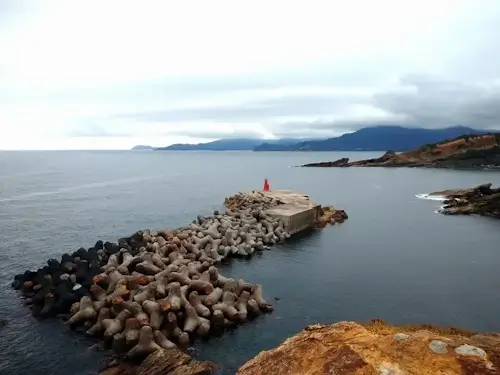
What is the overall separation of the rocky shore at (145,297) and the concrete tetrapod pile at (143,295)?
33 mm

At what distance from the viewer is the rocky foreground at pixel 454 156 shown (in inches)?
5763

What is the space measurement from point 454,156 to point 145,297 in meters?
153

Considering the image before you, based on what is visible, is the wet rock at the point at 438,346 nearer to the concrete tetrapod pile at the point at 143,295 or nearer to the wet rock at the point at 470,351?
the wet rock at the point at 470,351

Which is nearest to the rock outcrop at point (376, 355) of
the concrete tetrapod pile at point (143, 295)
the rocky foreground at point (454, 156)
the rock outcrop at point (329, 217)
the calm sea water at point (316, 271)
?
the calm sea water at point (316, 271)

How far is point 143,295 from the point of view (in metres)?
18.1

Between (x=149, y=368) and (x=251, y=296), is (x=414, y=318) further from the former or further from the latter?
(x=149, y=368)

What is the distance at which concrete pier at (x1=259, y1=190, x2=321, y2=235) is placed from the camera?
3856 centimetres

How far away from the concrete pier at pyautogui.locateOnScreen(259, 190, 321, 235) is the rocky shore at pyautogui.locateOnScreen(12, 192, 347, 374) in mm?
11624

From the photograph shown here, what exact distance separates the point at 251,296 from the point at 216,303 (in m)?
1.88

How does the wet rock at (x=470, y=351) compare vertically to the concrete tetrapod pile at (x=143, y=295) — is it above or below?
above

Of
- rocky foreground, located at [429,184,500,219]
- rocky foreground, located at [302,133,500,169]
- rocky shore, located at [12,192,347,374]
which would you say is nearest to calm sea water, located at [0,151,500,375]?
rocky shore, located at [12,192,347,374]

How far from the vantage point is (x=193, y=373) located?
1405cm

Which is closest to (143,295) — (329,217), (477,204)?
(329,217)

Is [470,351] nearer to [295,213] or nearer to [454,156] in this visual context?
[295,213]
